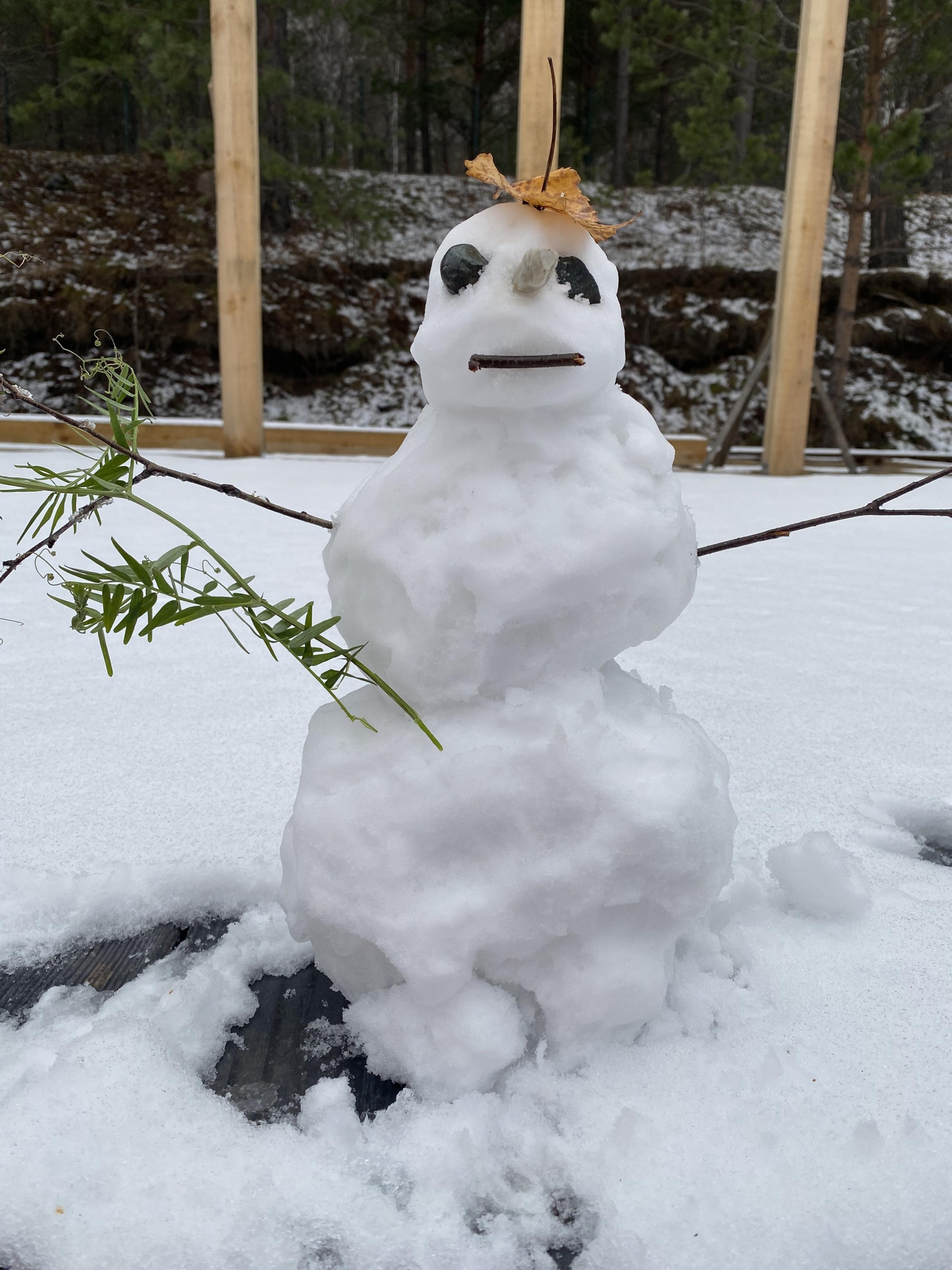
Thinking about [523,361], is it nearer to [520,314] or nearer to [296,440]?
[520,314]

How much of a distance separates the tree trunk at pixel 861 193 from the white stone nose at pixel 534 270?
5.40m

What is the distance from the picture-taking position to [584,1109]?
0.76 meters

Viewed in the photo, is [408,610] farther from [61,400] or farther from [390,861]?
[61,400]

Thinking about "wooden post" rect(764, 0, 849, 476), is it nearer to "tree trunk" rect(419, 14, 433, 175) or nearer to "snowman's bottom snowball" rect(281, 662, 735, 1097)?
"snowman's bottom snowball" rect(281, 662, 735, 1097)

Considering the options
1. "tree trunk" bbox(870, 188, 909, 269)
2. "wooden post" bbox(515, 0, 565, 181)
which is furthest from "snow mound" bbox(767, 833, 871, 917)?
"tree trunk" bbox(870, 188, 909, 269)

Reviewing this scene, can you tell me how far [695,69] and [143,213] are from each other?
6.01 m

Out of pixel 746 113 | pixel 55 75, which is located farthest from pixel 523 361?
pixel 55 75

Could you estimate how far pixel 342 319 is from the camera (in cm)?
898

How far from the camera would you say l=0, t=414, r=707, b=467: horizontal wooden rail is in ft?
16.2

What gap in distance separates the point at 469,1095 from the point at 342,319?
29.6ft

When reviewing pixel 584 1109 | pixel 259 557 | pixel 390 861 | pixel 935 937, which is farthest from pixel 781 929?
pixel 259 557

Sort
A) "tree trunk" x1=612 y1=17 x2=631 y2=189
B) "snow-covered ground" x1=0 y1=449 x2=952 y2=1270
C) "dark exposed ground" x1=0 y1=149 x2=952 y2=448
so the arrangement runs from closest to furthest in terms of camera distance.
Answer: "snow-covered ground" x1=0 y1=449 x2=952 y2=1270, "dark exposed ground" x1=0 y1=149 x2=952 y2=448, "tree trunk" x1=612 y1=17 x2=631 y2=189

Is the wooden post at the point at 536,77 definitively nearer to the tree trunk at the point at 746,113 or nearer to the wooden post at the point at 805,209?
the wooden post at the point at 805,209

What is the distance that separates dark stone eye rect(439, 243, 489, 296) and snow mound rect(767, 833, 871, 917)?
75 cm
